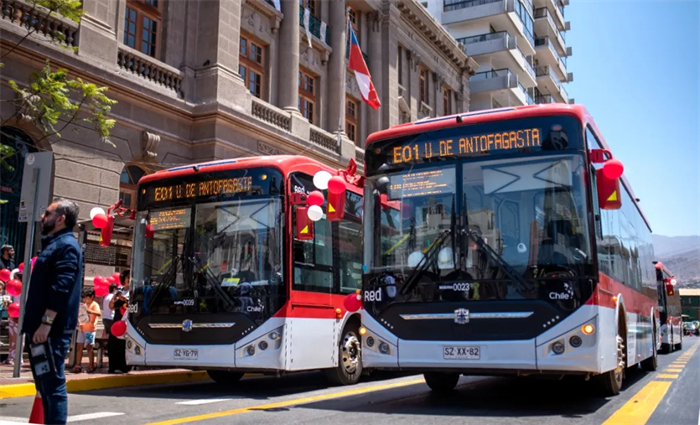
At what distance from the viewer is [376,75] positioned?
107ft

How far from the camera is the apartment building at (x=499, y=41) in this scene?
4922 cm

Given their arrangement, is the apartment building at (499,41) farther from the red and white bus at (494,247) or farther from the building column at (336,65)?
the red and white bus at (494,247)

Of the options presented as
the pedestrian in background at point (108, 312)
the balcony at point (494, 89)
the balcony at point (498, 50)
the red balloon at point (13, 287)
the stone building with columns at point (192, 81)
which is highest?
the balcony at point (498, 50)

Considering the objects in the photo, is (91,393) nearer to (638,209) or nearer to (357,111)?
(638,209)

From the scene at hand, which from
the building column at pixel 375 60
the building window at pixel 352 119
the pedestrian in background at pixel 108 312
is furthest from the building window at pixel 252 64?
the pedestrian in background at pixel 108 312

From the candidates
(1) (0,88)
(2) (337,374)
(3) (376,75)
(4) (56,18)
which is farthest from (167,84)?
(3) (376,75)

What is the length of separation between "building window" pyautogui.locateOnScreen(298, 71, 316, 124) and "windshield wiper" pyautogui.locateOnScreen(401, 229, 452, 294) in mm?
20060

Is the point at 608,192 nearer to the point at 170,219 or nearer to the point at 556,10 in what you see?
the point at 170,219

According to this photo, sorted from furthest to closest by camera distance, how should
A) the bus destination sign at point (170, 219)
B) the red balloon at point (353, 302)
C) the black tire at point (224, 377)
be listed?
the black tire at point (224, 377), the bus destination sign at point (170, 219), the red balloon at point (353, 302)

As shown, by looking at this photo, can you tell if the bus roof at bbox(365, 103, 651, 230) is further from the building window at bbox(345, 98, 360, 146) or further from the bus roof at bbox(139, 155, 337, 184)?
the building window at bbox(345, 98, 360, 146)

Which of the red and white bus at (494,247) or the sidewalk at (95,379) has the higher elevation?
the red and white bus at (494,247)

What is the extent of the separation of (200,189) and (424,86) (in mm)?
29217

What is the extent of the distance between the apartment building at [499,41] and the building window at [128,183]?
110ft

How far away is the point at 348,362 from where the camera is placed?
11.9 m
